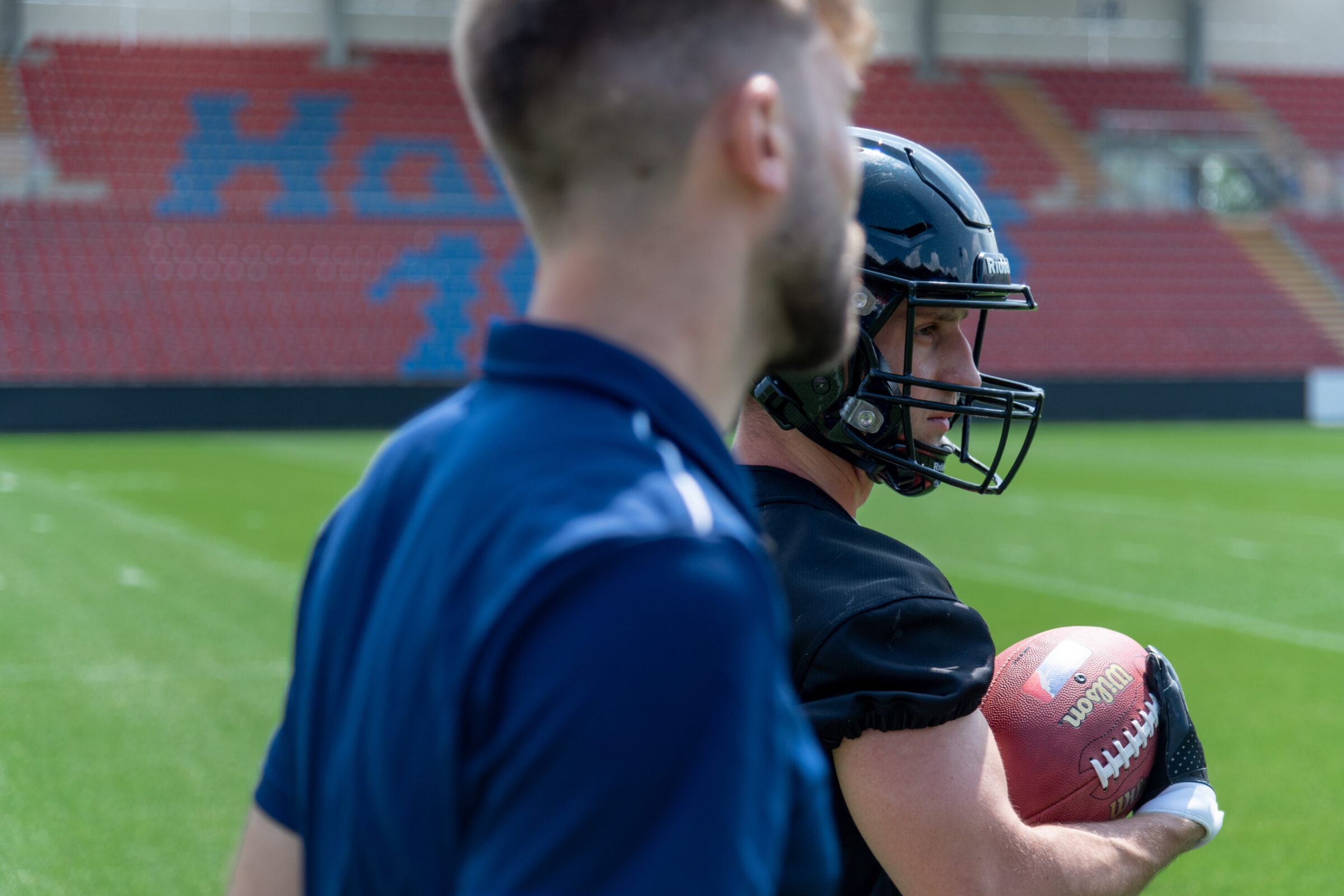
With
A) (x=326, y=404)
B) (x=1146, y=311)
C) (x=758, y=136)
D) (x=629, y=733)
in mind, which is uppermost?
(x=758, y=136)

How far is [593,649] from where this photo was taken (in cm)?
83

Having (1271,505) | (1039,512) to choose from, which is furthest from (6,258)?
(1271,505)

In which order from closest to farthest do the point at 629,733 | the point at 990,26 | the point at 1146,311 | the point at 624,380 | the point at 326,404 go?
A: the point at 629,733, the point at 624,380, the point at 326,404, the point at 1146,311, the point at 990,26

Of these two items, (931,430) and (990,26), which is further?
(990,26)

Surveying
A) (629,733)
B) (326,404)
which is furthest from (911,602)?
(326,404)

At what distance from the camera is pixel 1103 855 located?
1881mm

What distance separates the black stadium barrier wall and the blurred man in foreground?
20144mm

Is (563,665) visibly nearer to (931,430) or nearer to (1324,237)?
(931,430)

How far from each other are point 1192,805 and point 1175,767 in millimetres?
102

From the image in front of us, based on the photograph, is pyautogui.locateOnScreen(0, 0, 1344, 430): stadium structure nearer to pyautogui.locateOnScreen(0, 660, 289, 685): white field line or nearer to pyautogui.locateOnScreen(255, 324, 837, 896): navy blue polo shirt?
pyautogui.locateOnScreen(0, 660, 289, 685): white field line

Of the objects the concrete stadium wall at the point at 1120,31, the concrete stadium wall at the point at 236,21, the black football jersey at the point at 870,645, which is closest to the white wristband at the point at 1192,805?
the black football jersey at the point at 870,645

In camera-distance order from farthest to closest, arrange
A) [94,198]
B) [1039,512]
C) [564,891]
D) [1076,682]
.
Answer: [94,198] < [1039,512] < [1076,682] < [564,891]

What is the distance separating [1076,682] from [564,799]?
154cm

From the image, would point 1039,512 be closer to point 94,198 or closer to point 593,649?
point 593,649
